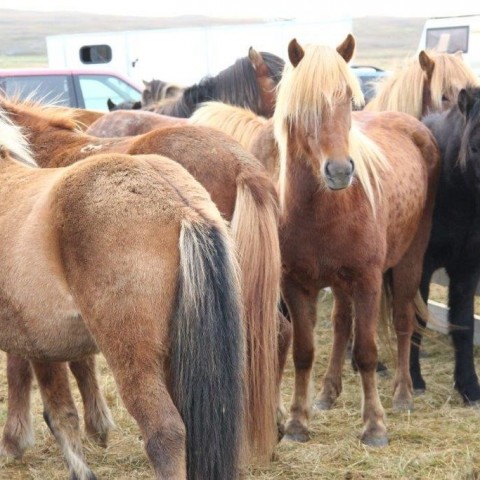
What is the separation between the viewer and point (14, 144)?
4074 mm

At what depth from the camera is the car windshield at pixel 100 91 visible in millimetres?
13023

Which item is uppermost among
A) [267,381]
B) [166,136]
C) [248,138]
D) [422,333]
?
[166,136]

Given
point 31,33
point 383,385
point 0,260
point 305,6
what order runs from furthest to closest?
point 31,33 → point 305,6 → point 383,385 → point 0,260

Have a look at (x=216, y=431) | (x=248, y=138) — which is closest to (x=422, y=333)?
(x=248, y=138)

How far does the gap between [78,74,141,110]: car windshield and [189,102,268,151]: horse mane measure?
7.97 metres

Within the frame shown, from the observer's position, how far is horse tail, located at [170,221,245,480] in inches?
114

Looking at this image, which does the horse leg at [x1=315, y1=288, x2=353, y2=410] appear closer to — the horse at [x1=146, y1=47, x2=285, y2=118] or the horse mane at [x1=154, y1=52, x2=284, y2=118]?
the horse at [x1=146, y1=47, x2=285, y2=118]

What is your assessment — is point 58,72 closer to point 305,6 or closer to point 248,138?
point 248,138

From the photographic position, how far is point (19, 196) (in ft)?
11.1

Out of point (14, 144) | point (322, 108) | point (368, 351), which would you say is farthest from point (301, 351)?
point (14, 144)

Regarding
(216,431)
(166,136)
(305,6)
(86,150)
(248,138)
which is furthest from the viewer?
(305,6)

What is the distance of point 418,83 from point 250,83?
4.88ft

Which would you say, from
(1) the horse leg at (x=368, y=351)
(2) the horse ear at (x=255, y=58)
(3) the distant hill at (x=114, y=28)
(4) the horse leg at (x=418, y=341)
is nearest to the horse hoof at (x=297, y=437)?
(1) the horse leg at (x=368, y=351)

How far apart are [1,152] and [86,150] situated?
2.02ft
